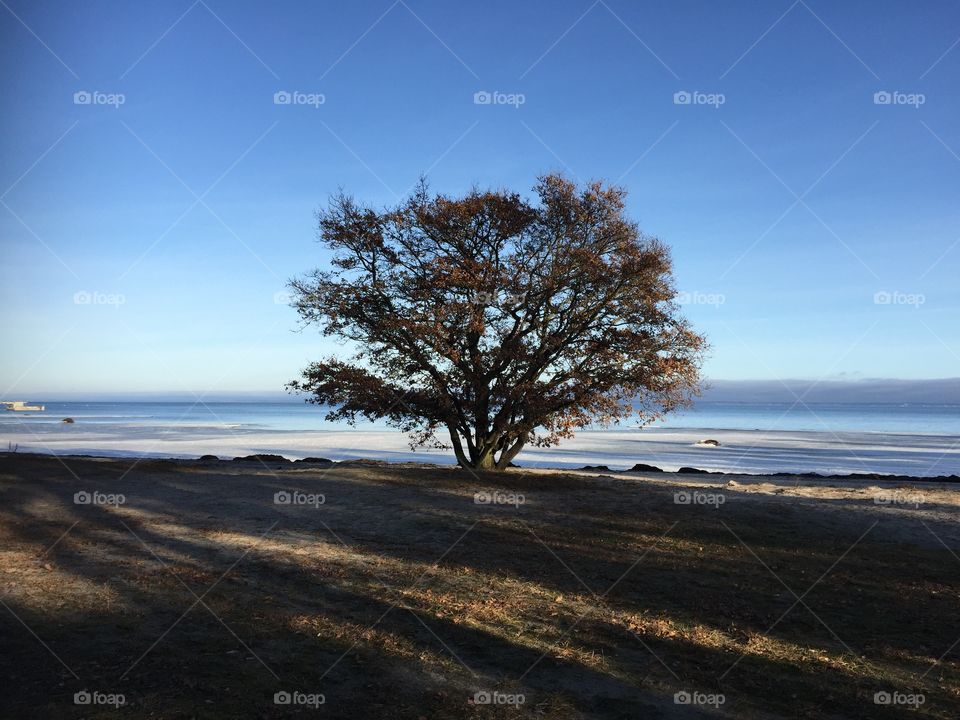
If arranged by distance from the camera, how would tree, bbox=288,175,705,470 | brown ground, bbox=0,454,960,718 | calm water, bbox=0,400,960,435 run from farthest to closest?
calm water, bbox=0,400,960,435
tree, bbox=288,175,705,470
brown ground, bbox=0,454,960,718

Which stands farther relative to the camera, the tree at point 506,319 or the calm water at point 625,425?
the calm water at point 625,425

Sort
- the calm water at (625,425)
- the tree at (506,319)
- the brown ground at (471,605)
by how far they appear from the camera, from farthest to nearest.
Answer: the calm water at (625,425)
the tree at (506,319)
the brown ground at (471,605)

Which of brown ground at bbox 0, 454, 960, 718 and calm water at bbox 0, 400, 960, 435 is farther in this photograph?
calm water at bbox 0, 400, 960, 435

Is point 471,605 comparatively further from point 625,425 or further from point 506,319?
point 625,425

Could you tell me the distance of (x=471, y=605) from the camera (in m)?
8.89

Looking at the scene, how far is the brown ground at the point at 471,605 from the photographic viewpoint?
636cm

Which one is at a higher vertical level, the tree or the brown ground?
the tree

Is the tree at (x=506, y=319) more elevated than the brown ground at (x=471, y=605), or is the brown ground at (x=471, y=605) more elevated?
the tree at (x=506, y=319)

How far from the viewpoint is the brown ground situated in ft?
20.9

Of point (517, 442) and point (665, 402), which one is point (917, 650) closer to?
point (665, 402)

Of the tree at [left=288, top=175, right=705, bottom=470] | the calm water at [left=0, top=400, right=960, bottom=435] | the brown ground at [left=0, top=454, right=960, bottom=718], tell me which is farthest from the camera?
the calm water at [left=0, top=400, right=960, bottom=435]

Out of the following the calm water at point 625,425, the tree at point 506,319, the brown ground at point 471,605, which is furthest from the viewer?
the calm water at point 625,425

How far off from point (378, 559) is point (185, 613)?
3464 millimetres

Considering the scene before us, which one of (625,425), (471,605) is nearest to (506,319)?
(471,605)
